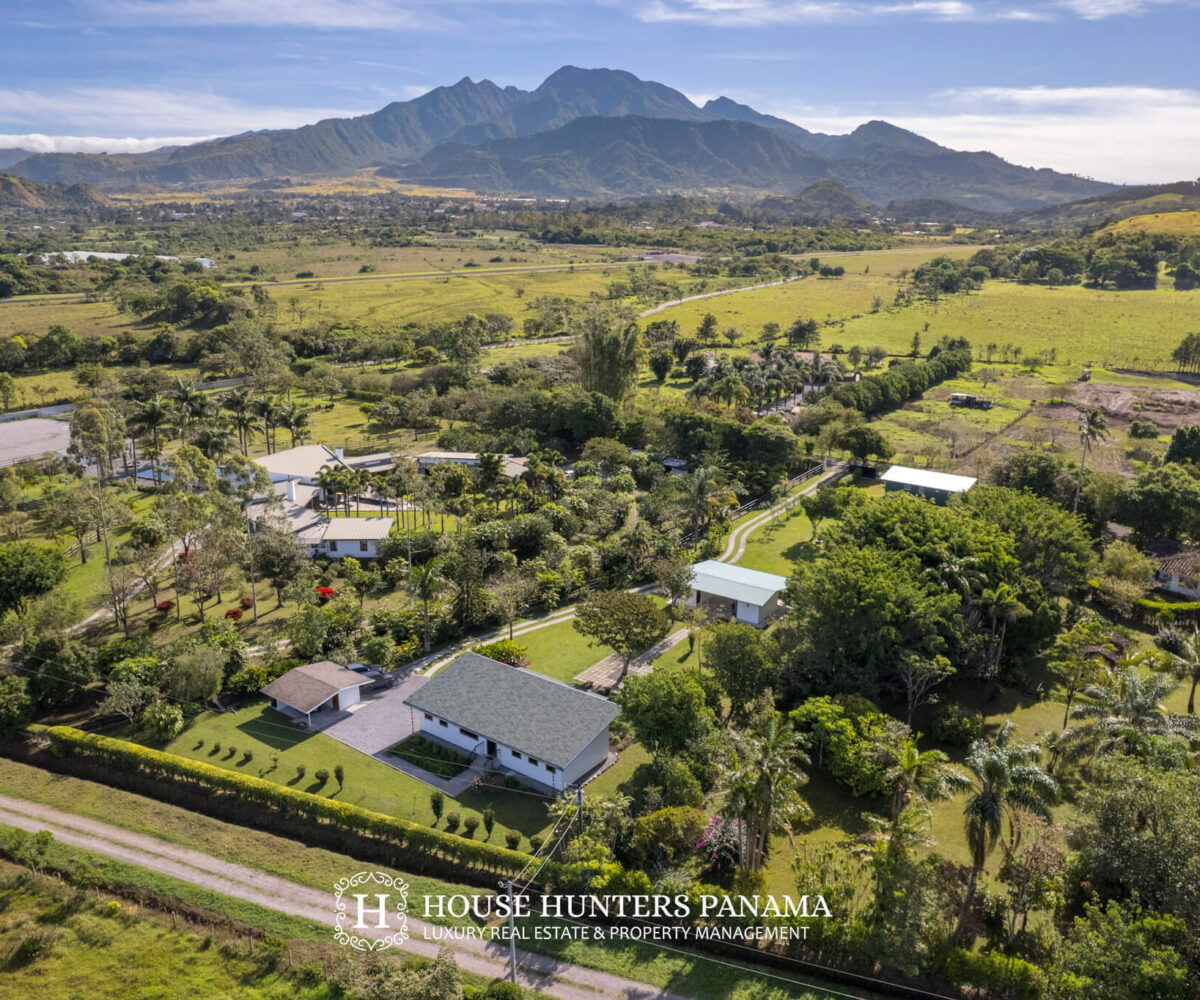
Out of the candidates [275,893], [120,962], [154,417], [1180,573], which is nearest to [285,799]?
[275,893]

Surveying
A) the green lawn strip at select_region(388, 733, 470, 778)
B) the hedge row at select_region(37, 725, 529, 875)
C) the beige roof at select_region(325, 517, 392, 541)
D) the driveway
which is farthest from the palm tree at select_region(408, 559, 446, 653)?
the hedge row at select_region(37, 725, 529, 875)

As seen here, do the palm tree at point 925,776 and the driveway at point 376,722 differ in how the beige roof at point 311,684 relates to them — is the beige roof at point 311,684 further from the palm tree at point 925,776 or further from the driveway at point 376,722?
the palm tree at point 925,776

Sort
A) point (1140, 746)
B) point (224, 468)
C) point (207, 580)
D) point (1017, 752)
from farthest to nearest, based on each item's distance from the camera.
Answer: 1. point (224, 468)
2. point (207, 580)
3. point (1140, 746)
4. point (1017, 752)

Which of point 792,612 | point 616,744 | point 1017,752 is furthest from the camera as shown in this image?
point 792,612

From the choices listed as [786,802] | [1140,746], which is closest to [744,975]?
[786,802]

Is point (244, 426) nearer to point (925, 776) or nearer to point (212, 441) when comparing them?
point (212, 441)

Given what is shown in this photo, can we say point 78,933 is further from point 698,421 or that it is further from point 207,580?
point 698,421
